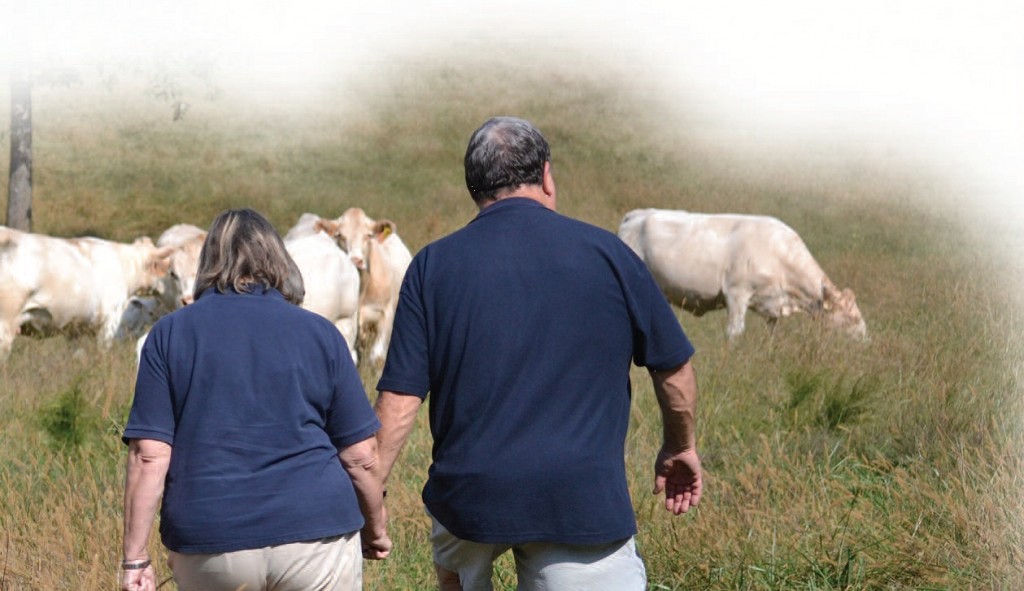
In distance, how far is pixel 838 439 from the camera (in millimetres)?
7074

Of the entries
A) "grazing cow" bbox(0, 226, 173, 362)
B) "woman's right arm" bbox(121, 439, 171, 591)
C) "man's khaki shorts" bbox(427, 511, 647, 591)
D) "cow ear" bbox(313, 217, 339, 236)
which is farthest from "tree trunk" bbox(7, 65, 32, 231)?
"man's khaki shorts" bbox(427, 511, 647, 591)

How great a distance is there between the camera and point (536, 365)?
10.9 feet

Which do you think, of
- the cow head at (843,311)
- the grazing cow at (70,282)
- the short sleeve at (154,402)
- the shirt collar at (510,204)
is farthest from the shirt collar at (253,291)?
the cow head at (843,311)

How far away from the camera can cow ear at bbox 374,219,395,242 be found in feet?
43.2

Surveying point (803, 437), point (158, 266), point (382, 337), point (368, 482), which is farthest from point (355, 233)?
point (368, 482)

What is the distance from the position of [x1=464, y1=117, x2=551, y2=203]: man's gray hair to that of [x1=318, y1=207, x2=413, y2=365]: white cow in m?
9.11

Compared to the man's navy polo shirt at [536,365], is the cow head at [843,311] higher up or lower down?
lower down

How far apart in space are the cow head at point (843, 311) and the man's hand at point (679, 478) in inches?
317

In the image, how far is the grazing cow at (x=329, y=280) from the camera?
11.9 m

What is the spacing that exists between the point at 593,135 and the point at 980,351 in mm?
27829

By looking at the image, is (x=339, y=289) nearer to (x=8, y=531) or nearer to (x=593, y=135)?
(x=8, y=531)

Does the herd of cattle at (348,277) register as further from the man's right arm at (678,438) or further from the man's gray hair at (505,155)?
the man's gray hair at (505,155)

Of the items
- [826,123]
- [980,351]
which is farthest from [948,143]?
[980,351]

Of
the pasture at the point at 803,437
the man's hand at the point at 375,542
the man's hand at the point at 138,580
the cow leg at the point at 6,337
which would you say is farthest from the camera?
the cow leg at the point at 6,337
